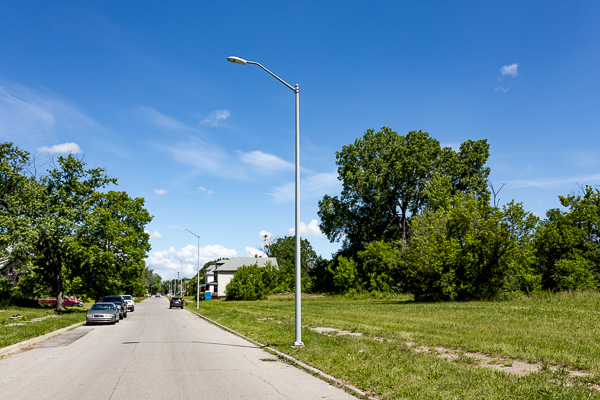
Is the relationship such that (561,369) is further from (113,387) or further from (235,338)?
(235,338)

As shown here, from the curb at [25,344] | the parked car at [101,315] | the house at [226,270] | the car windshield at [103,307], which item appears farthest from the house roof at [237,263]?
the curb at [25,344]

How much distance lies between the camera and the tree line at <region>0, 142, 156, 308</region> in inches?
1316

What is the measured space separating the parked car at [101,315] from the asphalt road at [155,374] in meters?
12.0

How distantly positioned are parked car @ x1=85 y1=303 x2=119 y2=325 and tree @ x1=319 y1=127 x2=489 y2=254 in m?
35.3

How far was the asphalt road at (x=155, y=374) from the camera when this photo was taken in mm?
7832

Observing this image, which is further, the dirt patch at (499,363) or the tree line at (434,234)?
the tree line at (434,234)

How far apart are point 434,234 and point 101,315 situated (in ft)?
91.1

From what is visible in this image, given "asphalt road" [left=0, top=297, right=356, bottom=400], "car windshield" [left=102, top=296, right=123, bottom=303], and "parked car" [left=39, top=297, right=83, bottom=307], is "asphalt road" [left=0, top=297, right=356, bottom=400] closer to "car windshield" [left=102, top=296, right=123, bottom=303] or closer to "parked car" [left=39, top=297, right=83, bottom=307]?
"car windshield" [left=102, top=296, right=123, bottom=303]

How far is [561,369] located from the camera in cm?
887

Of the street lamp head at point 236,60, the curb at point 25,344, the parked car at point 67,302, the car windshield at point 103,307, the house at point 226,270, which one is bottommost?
the parked car at point 67,302

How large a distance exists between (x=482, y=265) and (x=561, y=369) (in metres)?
28.7

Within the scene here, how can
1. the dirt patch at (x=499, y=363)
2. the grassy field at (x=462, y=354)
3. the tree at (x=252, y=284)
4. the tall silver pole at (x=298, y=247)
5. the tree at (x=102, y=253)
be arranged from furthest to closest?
the tree at (x=252, y=284)
the tree at (x=102, y=253)
the tall silver pole at (x=298, y=247)
the dirt patch at (x=499, y=363)
the grassy field at (x=462, y=354)

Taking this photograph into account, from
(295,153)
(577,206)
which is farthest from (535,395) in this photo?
(577,206)

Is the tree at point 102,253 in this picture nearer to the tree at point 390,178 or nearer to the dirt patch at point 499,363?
the tree at point 390,178
